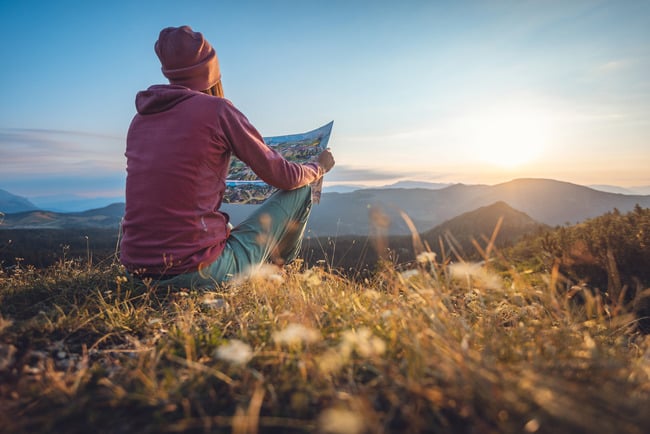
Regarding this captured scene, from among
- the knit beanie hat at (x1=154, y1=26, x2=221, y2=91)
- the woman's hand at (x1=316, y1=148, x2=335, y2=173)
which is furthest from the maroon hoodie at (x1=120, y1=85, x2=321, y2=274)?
the woman's hand at (x1=316, y1=148, x2=335, y2=173)

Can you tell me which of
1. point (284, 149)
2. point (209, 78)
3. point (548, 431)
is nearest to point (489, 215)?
point (284, 149)

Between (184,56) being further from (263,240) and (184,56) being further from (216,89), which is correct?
(263,240)

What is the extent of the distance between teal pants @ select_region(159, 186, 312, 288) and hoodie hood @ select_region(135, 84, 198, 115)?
1.22 m

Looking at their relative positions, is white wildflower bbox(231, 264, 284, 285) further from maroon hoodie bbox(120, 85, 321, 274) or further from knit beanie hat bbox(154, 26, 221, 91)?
knit beanie hat bbox(154, 26, 221, 91)

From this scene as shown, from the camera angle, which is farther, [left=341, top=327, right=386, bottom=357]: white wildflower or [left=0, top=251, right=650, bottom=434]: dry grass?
[left=341, top=327, right=386, bottom=357]: white wildflower

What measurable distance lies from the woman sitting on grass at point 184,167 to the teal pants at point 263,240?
0.01 metres

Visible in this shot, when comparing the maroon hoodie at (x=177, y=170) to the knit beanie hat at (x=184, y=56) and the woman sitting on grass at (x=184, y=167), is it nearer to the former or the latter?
the woman sitting on grass at (x=184, y=167)

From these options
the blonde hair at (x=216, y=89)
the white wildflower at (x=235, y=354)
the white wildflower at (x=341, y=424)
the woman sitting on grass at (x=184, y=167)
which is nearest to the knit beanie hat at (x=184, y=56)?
the woman sitting on grass at (x=184, y=167)

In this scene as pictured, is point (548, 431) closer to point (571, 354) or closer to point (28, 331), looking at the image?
point (571, 354)

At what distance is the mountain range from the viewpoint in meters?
4.07

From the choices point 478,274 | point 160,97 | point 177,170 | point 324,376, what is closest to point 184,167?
point 177,170

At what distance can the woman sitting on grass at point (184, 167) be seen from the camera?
2684mm

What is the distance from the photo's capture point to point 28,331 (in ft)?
6.43

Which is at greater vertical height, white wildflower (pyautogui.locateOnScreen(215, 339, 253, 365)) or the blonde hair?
the blonde hair
